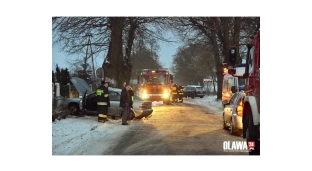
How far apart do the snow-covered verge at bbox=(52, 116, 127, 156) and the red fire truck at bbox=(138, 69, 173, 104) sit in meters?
4.94

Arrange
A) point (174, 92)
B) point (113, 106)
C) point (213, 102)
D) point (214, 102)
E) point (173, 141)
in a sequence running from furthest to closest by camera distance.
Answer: point (174, 92)
point (213, 102)
point (214, 102)
point (113, 106)
point (173, 141)

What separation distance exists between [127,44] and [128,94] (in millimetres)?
2701

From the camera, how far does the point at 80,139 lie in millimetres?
9375

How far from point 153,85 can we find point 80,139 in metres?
9.83

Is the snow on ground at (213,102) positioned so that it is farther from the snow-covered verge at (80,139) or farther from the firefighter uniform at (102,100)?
the snow-covered verge at (80,139)

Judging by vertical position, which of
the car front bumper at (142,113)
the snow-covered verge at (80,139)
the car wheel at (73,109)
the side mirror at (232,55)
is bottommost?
the snow-covered verge at (80,139)

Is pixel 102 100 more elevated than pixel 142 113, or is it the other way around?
pixel 102 100

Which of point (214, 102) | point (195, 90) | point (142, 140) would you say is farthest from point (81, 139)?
point (195, 90)

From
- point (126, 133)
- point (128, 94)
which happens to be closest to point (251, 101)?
point (126, 133)

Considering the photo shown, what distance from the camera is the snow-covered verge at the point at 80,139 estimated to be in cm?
765

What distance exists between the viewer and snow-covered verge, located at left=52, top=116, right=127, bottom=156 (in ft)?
25.1

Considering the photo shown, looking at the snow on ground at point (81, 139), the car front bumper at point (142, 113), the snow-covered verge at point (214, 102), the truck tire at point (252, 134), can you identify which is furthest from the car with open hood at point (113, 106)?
the truck tire at point (252, 134)

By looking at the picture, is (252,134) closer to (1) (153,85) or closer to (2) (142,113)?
(2) (142,113)

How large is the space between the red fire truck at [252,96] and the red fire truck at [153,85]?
Answer: 8985 millimetres
